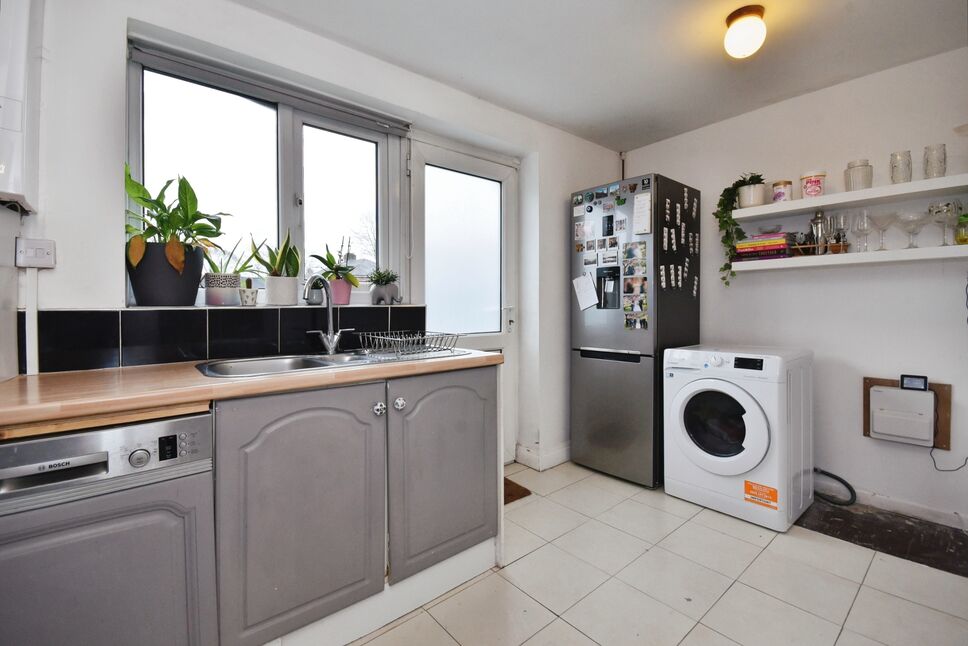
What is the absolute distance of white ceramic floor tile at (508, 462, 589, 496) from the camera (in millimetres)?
2609

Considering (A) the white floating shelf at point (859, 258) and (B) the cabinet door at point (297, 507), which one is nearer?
(B) the cabinet door at point (297, 507)

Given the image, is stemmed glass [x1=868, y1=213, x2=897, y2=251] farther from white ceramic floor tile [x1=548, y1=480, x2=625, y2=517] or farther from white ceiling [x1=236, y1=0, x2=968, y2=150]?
white ceramic floor tile [x1=548, y1=480, x2=625, y2=517]

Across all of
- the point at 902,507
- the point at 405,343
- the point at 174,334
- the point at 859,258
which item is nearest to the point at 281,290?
the point at 174,334

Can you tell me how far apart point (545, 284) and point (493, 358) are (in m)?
1.28

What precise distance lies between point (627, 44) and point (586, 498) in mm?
2371

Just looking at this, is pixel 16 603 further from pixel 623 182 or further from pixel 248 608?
pixel 623 182

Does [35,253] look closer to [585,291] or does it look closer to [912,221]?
[585,291]

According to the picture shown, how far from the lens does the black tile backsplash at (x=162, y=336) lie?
4.99 feet

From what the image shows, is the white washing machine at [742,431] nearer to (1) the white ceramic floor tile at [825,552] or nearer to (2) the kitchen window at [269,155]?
(1) the white ceramic floor tile at [825,552]

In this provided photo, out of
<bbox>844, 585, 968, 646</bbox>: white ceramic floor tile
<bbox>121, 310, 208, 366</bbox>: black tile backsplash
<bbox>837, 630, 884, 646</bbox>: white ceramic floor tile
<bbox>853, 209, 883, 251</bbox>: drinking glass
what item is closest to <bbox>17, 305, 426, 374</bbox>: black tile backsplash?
<bbox>121, 310, 208, 366</bbox>: black tile backsplash

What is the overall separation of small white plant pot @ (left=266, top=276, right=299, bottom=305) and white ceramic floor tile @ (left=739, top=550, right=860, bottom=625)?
220 centimetres

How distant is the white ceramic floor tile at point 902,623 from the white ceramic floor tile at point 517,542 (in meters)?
1.14

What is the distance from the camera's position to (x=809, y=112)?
2.49 metres

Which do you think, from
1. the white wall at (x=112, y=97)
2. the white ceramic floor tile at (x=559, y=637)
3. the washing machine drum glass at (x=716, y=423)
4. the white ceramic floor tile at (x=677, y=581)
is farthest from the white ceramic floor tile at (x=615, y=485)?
the white wall at (x=112, y=97)
